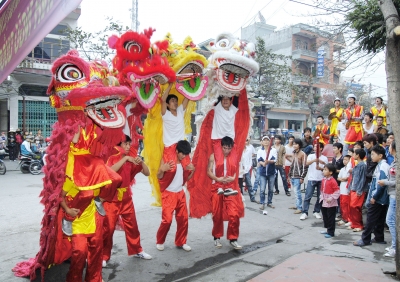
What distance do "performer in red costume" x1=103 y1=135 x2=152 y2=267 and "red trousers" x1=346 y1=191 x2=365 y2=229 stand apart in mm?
3474

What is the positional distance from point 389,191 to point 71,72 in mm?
3992

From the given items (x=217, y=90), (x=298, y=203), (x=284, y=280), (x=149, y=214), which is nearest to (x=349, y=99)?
(x=298, y=203)

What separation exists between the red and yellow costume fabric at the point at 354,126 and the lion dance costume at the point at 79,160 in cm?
643

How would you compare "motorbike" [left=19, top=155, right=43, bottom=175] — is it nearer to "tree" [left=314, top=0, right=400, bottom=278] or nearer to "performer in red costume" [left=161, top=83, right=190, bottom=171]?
"performer in red costume" [left=161, top=83, right=190, bottom=171]

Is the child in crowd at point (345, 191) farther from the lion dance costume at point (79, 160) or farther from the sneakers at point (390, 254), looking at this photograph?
the lion dance costume at point (79, 160)

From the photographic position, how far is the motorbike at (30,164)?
40.2ft

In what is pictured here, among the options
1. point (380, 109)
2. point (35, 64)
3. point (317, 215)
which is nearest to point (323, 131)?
point (380, 109)

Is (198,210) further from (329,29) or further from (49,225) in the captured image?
(329,29)

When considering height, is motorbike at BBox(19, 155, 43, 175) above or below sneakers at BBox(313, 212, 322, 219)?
above

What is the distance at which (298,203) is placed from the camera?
22.8 feet

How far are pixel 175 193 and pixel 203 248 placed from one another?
0.88m

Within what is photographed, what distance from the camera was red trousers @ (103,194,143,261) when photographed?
12.1 ft

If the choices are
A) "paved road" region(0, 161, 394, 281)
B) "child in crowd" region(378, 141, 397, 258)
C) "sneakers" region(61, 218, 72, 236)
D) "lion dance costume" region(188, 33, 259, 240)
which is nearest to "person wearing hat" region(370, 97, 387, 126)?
"paved road" region(0, 161, 394, 281)

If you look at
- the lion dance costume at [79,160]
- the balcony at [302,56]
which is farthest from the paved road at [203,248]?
the balcony at [302,56]
